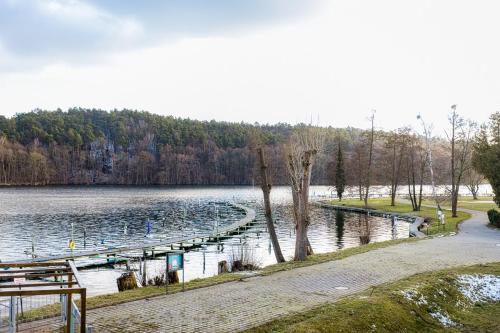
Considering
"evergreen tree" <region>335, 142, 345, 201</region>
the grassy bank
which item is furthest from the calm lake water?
"evergreen tree" <region>335, 142, 345, 201</region>

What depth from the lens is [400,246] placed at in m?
22.9

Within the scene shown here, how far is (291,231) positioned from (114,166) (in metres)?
134

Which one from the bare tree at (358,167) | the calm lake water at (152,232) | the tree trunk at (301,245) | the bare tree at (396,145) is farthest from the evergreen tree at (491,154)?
the bare tree at (358,167)

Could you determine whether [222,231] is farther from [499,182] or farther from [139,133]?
[139,133]

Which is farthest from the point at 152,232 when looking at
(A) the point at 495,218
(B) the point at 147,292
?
(B) the point at 147,292

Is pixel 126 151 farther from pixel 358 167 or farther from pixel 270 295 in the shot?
pixel 270 295

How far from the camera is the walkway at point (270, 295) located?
32.5 feet

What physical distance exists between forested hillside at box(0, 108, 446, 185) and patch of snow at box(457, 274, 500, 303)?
4616 inches

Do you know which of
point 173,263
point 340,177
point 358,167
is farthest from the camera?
point 340,177

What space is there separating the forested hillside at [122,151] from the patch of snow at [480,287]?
117236mm

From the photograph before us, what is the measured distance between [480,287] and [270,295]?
7.16 m

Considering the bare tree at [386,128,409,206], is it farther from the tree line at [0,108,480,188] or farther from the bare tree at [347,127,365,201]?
the tree line at [0,108,480,188]

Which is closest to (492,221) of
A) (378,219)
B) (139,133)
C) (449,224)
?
(449,224)

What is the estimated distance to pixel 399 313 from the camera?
11.3 meters
